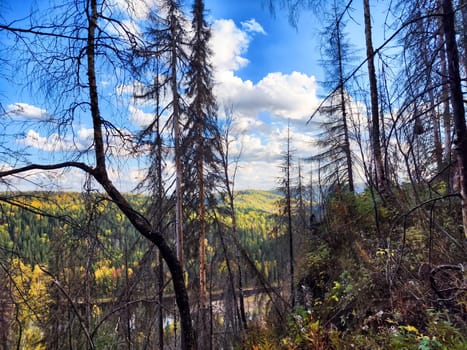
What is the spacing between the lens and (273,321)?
6.38 metres

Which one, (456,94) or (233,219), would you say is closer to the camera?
(456,94)

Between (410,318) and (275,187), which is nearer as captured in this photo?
(410,318)

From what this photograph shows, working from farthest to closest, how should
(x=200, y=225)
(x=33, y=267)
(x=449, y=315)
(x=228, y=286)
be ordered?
(x=228, y=286)
(x=200, y=225)
(x=33, y=267)
(x=449, y=315)

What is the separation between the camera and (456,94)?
176 cm

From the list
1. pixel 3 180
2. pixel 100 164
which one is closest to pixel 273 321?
pixel 100 164

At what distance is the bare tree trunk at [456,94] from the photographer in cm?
173

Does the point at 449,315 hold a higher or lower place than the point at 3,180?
lower

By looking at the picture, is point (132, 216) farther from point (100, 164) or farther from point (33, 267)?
point (33, 267)

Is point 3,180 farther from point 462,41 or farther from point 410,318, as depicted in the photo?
point 410,318

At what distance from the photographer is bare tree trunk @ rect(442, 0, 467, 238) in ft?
5.68

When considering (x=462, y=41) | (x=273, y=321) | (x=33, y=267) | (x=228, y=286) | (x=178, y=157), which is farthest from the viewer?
(x=228, y=286)

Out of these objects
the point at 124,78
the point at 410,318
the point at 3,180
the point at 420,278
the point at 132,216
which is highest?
the point at 124,78

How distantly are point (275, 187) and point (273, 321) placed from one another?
9240 mm

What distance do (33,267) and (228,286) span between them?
723 cm
